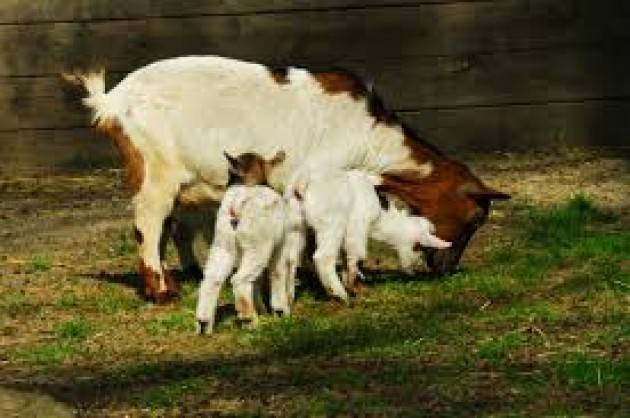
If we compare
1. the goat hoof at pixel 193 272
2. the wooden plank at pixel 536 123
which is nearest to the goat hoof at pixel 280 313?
the goat hoof at pixel 193 272

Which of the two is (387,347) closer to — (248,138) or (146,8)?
(248,138)

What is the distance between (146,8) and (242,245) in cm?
604

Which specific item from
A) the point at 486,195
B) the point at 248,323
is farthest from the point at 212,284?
the point at 486,195

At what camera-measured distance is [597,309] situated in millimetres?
7488

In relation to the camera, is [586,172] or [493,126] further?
[493,126]

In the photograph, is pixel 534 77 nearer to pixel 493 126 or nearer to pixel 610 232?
pixel 493 126

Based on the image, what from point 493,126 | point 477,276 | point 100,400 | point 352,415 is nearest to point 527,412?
point 352,415

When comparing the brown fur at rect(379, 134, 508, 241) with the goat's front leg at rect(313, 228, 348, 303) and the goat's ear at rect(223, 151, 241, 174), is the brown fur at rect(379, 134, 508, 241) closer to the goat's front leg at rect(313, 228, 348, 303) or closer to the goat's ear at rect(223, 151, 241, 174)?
the goat's front leg at rect(313, 228, 348, 303)

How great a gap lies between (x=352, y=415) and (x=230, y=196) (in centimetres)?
198

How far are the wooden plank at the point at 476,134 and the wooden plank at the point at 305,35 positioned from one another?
53cm

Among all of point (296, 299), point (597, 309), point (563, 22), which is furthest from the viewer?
point (563, 22)

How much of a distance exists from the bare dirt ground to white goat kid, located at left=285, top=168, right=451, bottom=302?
0.75ft

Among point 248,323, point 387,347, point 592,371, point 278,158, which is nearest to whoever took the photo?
point 592,371

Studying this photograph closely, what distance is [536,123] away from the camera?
43.7 feet
